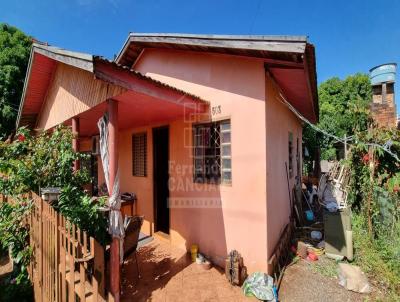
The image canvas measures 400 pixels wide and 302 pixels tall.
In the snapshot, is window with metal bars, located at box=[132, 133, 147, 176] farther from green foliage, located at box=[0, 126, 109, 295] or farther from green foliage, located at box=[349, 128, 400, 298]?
green foliage, located at box=[349, 128, 400, 298]

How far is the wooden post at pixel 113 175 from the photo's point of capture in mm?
3547

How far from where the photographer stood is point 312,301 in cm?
368


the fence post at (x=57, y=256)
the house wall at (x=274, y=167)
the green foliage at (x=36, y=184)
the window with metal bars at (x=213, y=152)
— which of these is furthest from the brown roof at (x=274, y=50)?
A: the fence post at (x=57, y=256)

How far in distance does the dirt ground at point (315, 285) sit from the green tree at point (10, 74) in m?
15.8

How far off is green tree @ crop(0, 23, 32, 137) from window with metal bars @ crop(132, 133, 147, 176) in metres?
10.3

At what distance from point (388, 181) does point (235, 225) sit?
143 inches

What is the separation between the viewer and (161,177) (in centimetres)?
654

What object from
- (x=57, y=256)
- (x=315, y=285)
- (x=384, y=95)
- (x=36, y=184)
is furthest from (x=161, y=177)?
(x=384, y=95)

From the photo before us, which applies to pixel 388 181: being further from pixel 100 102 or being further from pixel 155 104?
pixel 100 102

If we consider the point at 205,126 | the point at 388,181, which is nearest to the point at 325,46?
the point at 388,181

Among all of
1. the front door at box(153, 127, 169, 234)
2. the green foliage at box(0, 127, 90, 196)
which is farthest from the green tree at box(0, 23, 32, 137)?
the front door at box(153, 127, 169, 234)

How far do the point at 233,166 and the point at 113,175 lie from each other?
238 cm

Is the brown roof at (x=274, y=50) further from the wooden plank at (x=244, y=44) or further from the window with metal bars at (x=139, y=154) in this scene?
the window with metal bars at (x=139, y=154)

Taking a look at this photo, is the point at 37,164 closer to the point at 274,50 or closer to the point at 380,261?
the point at 274,50
